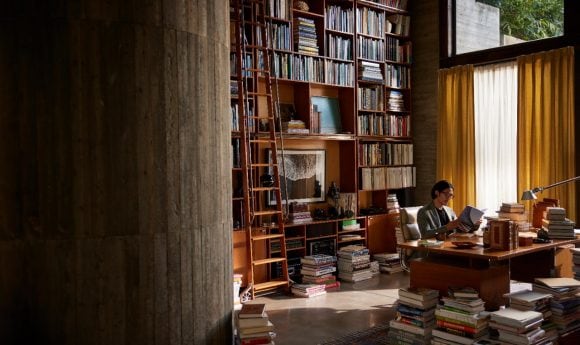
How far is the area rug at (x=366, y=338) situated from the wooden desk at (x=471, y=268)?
21.7 inches

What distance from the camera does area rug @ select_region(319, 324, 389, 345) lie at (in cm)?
452

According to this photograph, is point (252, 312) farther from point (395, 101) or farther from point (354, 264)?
point (395, 101)

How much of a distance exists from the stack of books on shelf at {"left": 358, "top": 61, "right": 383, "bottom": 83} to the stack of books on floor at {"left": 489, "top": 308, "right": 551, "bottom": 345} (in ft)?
14.0

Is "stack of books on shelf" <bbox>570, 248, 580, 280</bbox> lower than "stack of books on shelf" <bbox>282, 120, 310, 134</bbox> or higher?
lower

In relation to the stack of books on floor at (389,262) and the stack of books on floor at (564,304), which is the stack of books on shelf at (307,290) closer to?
the stack of books on floor at (389,262)

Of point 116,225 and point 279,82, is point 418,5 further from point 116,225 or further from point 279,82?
point 116,225

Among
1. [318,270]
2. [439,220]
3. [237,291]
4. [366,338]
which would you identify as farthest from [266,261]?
[439,220]

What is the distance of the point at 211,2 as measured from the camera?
378 cm

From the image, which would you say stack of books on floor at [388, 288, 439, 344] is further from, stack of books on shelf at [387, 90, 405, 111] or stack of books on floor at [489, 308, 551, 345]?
stack of books on shelf at [387, 90, 405, 111]

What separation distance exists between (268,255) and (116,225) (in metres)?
3.24

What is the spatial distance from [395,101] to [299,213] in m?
2.54

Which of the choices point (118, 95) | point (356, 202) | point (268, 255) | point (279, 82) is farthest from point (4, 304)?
point (356, 202)

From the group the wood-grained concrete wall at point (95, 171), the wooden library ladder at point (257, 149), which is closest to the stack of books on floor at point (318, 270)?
the wooden library ladder at point (257, 149)

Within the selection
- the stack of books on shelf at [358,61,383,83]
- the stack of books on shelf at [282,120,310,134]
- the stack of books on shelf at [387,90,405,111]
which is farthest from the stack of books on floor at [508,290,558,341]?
the stack of books on shelf at [387,90,405,111]
